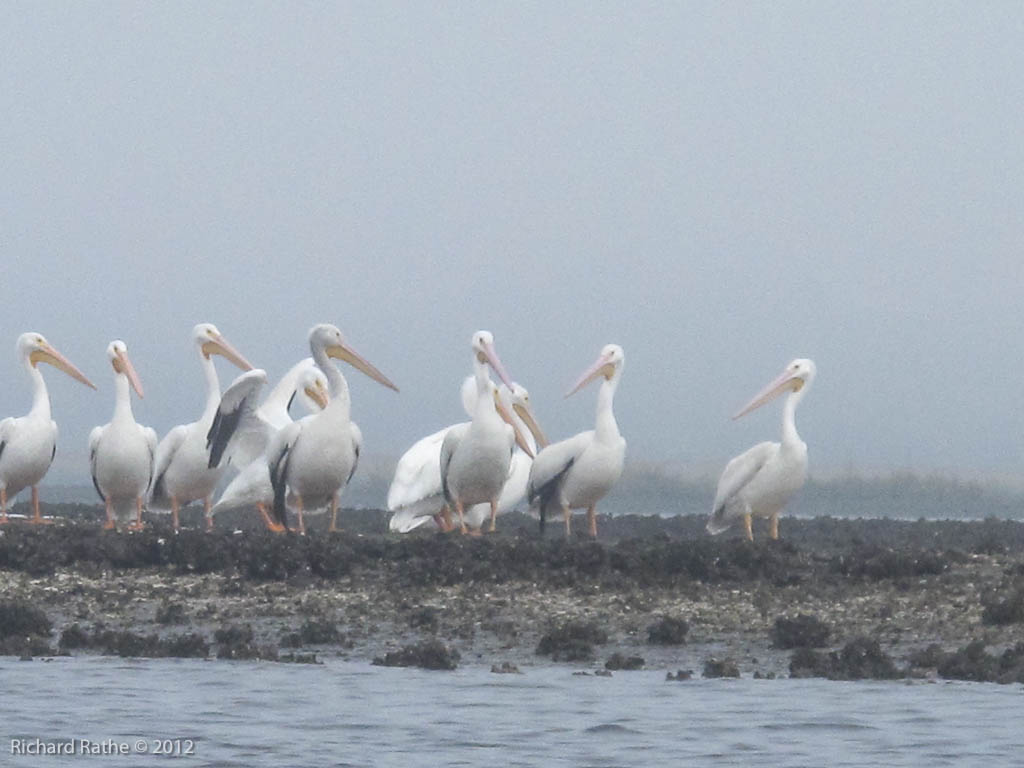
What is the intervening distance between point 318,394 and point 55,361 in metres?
2.67

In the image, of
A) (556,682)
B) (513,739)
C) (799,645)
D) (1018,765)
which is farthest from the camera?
(799,645)

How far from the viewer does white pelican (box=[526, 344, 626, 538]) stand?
17.0 m

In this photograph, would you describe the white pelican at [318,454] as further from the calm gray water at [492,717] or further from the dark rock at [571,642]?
the calm gray water at [492,717]

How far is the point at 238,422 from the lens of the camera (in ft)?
53.4

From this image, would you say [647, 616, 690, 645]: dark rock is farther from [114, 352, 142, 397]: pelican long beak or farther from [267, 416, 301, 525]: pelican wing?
[114, 352, 142, 397]: pelican long beak

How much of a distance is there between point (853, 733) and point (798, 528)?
13230mm

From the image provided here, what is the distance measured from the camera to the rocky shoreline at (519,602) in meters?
10.9

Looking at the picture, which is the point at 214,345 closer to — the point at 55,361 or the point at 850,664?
the point at 55,361

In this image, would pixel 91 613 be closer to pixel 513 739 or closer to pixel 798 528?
pixel 513 739

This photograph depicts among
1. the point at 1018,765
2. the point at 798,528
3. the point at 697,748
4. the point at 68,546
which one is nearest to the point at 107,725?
the point at 697,748

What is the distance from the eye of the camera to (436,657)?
34.7 ft

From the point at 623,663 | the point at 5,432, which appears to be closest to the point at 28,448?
the point at 5,432

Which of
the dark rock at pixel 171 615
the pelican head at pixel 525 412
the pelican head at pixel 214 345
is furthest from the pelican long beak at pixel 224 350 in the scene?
the dark rock at pixel 171 615

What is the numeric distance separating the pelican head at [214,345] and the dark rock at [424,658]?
8.46 m
